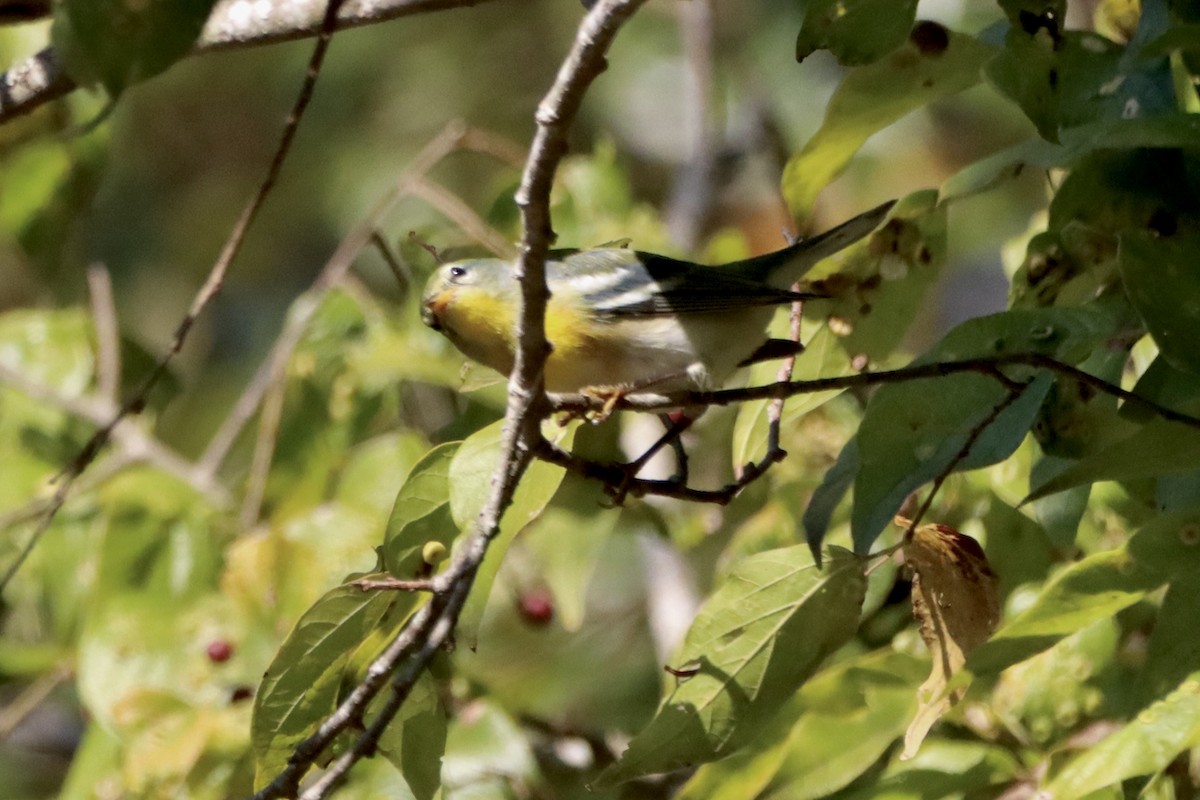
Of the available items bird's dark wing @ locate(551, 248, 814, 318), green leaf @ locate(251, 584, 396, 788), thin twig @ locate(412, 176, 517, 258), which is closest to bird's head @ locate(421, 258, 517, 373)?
bird's dark wing @ locate(551, 248, 814, 318)

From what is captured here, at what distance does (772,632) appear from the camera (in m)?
1.46

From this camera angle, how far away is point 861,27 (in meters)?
1.38

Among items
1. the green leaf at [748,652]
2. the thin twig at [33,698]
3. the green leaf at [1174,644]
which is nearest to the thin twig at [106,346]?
the thin twig at [33,698]

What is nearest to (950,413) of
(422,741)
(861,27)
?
(861,27)

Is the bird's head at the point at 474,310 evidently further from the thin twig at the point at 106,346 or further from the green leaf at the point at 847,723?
the thin twig at the point at 106,346

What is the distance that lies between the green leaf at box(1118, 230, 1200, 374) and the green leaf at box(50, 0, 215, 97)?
883 millimetres

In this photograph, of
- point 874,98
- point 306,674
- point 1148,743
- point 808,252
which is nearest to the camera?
point 1148,743

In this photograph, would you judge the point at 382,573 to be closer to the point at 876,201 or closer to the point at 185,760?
the point at 185,760

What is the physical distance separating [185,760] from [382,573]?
74 centimetres

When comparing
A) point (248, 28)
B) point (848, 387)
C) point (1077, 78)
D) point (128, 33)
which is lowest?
point (848, 387)

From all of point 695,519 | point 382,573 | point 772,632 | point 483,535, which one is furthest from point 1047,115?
point 695,519

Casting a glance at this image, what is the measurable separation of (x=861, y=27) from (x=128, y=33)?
2.38ft

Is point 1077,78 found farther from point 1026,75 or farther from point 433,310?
point 433,310

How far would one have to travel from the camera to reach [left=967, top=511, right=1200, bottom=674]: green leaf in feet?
4.20
